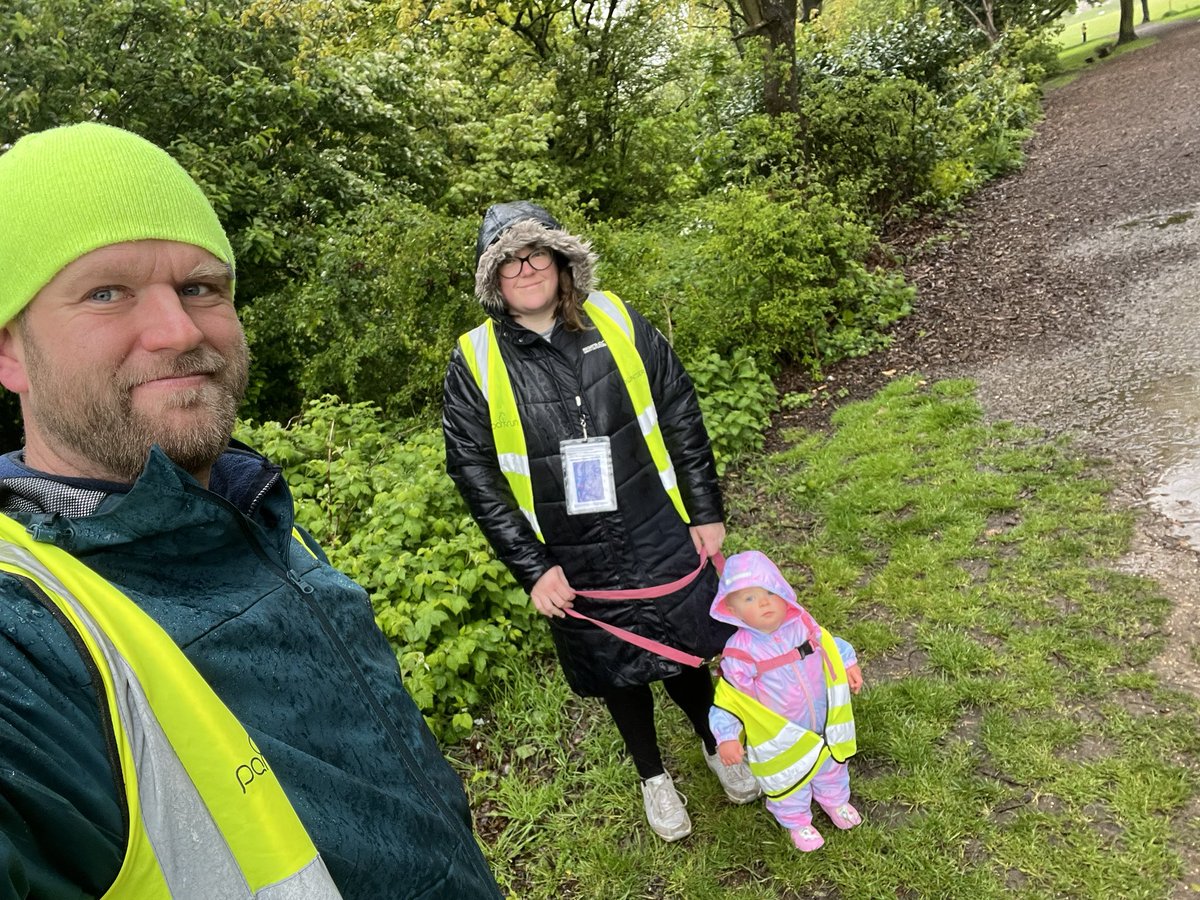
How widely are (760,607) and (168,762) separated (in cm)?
180

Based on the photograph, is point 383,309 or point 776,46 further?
point 776,46

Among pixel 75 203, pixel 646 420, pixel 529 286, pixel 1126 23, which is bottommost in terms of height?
pixel 646 420

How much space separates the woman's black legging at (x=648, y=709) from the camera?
8.71ft

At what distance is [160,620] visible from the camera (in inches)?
36.5

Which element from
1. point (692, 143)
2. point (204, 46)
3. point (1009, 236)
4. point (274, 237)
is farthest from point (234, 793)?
point (692, 143)

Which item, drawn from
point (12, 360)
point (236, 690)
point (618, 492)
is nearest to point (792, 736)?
point (618, 492)

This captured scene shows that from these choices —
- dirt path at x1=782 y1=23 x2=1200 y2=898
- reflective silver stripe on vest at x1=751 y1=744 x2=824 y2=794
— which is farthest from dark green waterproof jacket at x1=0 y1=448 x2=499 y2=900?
dirt path at x1=782 y1=23 x2=1200 y2=898

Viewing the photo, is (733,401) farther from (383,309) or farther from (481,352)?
(481,352)

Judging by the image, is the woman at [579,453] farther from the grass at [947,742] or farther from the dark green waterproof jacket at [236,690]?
the dark green waterproof jacket at [236,690]

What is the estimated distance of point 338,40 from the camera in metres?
9.21

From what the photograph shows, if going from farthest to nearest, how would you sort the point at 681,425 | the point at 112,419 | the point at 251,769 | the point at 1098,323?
the point at 1098,323, the point at 681,425, the point at 112,419, the point at 251,769

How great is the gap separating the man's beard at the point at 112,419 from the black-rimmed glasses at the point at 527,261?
137 centimetres

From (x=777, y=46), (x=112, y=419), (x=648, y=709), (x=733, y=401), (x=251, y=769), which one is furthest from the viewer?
(x=777, y=46)

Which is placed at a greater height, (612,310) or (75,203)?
(75,203)
